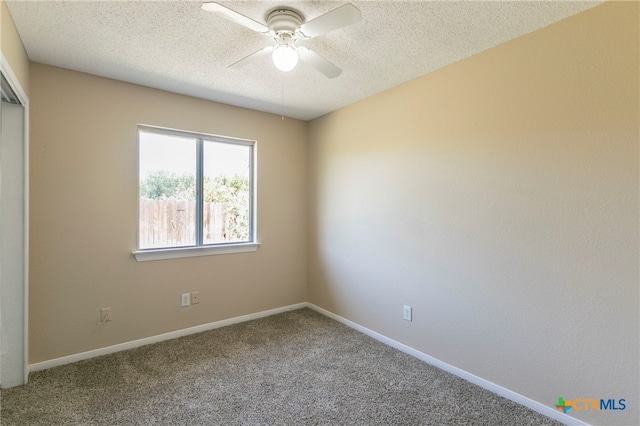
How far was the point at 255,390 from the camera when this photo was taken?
2.14m

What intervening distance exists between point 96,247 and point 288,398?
1994 mm

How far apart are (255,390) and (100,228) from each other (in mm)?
1851

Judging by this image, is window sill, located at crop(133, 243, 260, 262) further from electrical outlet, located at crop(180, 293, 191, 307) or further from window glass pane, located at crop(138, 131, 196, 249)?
electrical outlet, located at crop(180, 293, 191, 307)

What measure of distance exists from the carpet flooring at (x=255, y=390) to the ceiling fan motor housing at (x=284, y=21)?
2296 millimetres

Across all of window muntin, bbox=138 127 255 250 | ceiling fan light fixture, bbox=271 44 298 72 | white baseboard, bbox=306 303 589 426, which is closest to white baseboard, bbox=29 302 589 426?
white baseboard, bbox=306 303 589 426

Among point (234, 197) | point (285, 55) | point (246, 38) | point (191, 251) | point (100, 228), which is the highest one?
point (246, 38)

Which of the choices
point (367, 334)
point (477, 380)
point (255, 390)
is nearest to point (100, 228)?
point (255, 390)

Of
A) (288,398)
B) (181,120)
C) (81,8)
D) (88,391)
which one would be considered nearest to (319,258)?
(288,398)

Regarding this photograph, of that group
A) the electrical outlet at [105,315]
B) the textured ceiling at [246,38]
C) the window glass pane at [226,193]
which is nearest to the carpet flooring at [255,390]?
the electrical outlet at [105,315]

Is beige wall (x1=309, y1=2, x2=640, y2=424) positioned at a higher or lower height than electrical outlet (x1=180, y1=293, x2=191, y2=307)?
higher

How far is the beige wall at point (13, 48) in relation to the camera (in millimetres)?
1643

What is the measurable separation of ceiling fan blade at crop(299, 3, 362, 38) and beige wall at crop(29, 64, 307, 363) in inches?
72.6

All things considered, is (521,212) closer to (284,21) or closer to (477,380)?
(477,380)

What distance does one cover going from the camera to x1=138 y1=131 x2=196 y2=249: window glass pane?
9.39 feet
